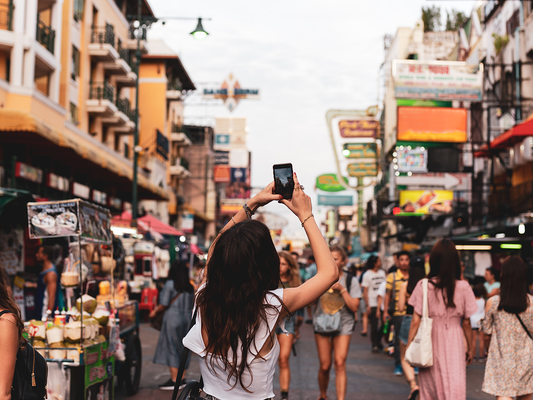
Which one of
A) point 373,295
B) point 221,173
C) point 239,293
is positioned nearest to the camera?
point 239,293

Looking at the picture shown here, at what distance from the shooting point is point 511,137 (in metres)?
22.1

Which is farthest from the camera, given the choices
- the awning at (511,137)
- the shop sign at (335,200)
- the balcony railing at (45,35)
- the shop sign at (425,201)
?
the shop sign at (335,200)

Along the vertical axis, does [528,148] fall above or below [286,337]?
above

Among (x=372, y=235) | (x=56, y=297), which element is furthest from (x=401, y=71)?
(x=372, y=235)

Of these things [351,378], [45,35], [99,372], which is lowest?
[351,378]

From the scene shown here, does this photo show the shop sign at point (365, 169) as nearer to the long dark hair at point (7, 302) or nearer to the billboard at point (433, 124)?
the billboard at point (433, 124)

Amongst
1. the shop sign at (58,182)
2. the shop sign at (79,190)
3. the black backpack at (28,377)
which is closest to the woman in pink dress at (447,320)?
the black backpack at (28,377)

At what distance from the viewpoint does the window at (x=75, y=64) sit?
92.9ft

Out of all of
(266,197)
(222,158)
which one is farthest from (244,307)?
(222,158)

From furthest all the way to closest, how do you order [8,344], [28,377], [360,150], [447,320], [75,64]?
[360,150], [75,64], [447,320], [28,377], [8,344]

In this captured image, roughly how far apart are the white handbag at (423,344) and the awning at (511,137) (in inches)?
524

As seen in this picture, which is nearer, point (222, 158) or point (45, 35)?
point (45, 35)

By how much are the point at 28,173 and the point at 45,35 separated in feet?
21.0

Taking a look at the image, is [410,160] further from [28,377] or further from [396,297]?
[28,377]
